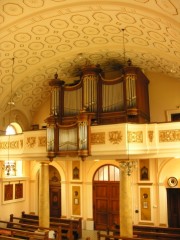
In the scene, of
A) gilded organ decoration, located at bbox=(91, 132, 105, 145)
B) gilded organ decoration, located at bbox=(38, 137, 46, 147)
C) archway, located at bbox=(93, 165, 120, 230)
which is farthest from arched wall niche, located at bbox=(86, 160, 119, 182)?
gilded organ decoration, located at bbox=(91, 132, 105, 145)

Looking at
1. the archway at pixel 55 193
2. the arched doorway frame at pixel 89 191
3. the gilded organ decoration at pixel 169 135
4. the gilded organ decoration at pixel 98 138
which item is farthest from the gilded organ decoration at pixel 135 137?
the archway at pixel 55 193

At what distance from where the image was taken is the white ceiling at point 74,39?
9.57 m

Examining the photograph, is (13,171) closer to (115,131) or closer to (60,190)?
(60,190)

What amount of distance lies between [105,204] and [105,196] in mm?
441

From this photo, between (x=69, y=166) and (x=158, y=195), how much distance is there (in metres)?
5.55

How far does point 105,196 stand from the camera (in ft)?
55.8

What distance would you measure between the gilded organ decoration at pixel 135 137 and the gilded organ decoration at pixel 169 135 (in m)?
0.81

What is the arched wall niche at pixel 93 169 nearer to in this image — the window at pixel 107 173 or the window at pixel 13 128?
the window at pixel 107 173

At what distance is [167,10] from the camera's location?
8250mm

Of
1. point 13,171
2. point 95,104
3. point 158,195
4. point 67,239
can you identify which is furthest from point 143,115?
point 13,171

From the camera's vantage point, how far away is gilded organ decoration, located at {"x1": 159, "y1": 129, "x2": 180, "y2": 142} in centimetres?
1198

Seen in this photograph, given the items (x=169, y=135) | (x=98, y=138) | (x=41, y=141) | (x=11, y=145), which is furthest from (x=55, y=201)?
(x=169, y=135)

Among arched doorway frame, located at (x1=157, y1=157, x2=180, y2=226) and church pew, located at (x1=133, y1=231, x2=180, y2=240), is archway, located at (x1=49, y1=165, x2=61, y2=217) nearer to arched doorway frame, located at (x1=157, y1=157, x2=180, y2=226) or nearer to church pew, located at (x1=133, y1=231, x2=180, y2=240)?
arched doorway frame, located at (x1=157, y1=157, x2=180, y2=226)

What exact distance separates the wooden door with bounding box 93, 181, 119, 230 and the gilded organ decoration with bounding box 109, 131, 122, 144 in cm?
519
